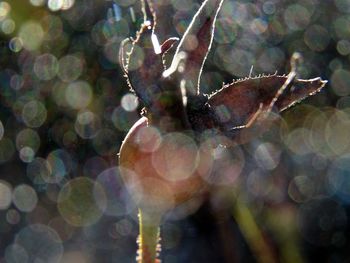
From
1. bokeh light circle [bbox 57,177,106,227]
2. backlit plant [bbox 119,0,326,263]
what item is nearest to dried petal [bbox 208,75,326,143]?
backlit plant [bbox 119,0,326,263]

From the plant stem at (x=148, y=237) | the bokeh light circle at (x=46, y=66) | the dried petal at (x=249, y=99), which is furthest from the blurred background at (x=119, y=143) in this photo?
the plant stem at (x=148, y=237)

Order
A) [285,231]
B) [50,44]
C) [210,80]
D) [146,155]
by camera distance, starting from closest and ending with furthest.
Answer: [146,155] < [210,80] < [50,44] < [285,231]

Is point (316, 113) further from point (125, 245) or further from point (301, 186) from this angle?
point (125, 245)

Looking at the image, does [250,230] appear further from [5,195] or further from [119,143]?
[5,195]

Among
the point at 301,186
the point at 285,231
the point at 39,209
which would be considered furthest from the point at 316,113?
the point at 39,209

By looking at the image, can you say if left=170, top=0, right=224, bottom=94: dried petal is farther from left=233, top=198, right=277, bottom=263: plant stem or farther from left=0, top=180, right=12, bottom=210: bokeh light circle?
left=0, top=180, right=12, bottom=210: bokeh light circle

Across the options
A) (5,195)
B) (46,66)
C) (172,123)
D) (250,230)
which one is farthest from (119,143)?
(172,123)
